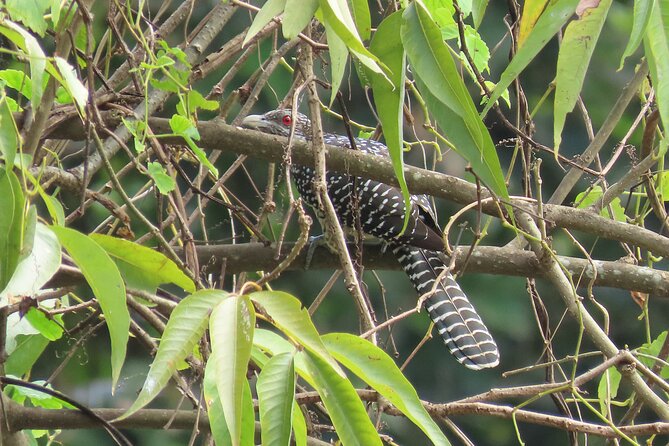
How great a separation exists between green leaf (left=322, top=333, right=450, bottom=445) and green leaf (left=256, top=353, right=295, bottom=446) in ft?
0.34

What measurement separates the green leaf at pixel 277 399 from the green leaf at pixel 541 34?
16.0 inches

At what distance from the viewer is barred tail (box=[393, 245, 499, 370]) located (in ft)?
9.86

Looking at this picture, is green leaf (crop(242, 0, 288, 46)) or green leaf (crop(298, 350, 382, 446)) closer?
green leaf (crop(242, 0, 288, 46))

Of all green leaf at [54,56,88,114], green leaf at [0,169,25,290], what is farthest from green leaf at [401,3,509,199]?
green leaf at [0,169,25,290]

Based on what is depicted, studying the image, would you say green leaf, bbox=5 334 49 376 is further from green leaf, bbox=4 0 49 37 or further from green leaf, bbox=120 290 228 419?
green leaf, bbox=120 290 228 419

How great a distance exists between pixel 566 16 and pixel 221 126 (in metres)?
1.08

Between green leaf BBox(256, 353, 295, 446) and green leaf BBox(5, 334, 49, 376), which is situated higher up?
green leaf BBox(256, 353, 295, 446)

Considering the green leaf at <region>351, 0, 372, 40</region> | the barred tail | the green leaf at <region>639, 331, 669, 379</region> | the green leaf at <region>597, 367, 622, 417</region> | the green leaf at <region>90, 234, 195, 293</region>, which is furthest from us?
the barred tail

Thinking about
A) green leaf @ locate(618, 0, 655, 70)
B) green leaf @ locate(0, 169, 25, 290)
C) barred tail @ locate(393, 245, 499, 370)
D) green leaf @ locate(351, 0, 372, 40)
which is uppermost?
green leaf @ locate(618, 0, 655, 70)

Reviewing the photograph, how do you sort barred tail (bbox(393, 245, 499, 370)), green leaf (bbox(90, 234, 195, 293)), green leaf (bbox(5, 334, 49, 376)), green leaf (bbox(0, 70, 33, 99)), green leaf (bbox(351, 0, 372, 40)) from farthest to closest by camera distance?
1. barred tail (bbox(393, 245, 499, 370))
2. green leaf (bbox(5, 334, 49, 376))
3. green leaf (bbox(0, 70, 33, 99))
4. green leaf (bbox(90, 234, 195, 293))
5. green leaf (bbox(351, 0, 372, 40))

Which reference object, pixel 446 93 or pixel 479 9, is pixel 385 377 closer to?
pixel 446 93

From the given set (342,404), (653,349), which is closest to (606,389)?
(653,349)

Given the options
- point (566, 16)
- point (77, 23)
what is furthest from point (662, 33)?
point (77, 23)

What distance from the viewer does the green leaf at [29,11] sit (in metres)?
1.30
